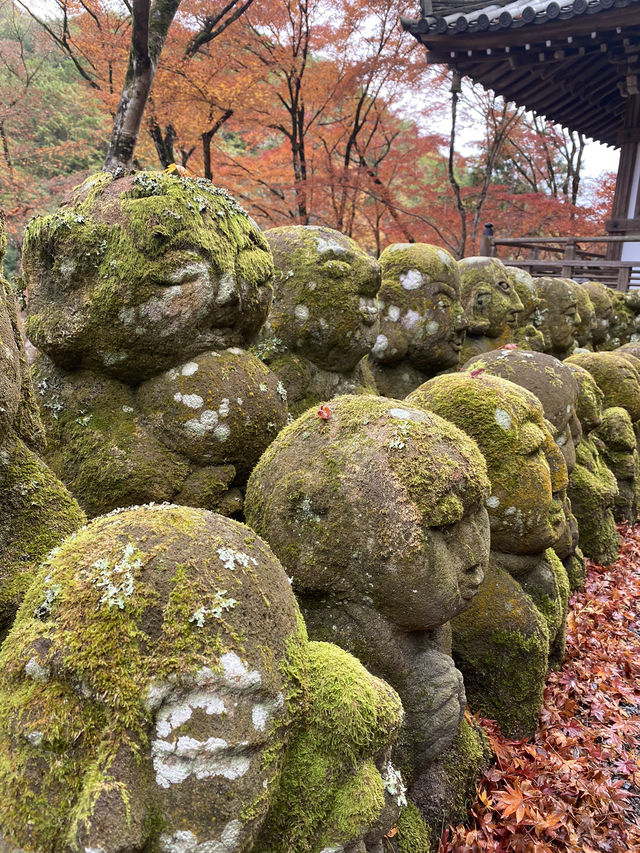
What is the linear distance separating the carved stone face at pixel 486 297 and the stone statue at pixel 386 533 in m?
4.94

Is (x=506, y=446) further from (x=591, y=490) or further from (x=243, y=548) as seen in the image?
(x=591, y=490)

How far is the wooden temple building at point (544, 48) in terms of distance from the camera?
8781mm

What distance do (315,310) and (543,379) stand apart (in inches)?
75.2

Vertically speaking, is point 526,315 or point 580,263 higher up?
point 580,263

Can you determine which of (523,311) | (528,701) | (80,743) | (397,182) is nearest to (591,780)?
→ (528,701)

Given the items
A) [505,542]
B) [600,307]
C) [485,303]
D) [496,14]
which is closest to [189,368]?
[505,542]

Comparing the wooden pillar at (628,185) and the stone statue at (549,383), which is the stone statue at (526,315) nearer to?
the stone statue at (549,383)

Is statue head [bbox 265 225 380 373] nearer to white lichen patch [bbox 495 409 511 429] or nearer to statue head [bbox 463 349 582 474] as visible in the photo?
statue head [bbox 463 349 582 474]

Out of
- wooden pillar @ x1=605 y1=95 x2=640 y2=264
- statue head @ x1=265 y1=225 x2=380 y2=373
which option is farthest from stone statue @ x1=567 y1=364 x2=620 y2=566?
wooden pillar @ x1=605 y1=95 x2=640 y2=264

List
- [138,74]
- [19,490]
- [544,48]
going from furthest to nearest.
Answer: [544,48] → [138,74] → [19,490]

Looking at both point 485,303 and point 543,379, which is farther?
point 485,303

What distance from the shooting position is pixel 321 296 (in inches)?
167

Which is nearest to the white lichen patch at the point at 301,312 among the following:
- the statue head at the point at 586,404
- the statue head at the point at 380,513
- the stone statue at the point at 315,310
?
the stone statue at the point at 315,310

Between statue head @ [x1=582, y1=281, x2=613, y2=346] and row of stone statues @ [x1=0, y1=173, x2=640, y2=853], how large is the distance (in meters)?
7.09
